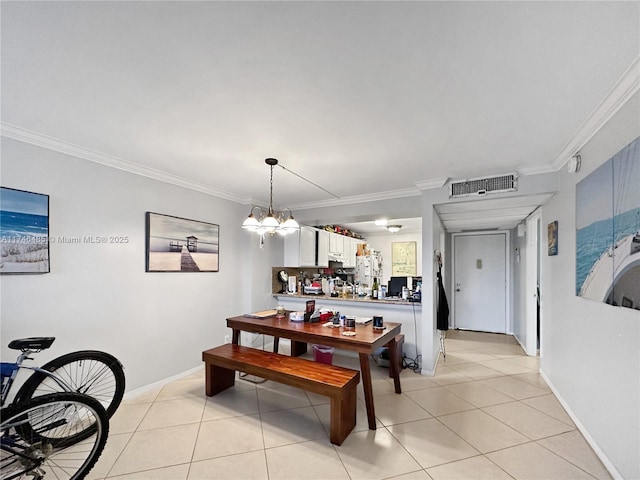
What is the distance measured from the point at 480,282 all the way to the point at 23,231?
6506 mm

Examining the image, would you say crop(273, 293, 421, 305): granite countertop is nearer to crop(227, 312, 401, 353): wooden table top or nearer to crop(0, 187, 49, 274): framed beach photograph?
crop(227, 312, 401, 353): wooden table top

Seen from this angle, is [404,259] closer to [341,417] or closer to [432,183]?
[432,183]

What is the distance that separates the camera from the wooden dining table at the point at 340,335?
2429 millimetres

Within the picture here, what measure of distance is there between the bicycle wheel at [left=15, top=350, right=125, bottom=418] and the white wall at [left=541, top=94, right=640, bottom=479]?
338cm

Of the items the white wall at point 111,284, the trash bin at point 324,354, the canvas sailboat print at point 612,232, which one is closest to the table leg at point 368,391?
the trash bin at point 324,354

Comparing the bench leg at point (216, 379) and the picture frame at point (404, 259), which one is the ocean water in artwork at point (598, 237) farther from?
the picture frame at point (404, 259)

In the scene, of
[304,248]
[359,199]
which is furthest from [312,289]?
[359,199]

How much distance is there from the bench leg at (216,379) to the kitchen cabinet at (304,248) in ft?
7.10

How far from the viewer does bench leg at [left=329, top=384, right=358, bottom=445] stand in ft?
7.05

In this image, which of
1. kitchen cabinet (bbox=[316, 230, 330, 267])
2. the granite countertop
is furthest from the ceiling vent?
kitchen cabinet (bbox=[316, 230, 330, 267])

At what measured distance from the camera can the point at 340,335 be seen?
262 centimetres

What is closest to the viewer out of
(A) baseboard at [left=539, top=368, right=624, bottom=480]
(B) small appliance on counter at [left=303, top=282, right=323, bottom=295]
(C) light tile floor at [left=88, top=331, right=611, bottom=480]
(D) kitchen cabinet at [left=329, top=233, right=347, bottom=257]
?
(A) baseboard at [left=539, top=368, right=624, bottom=480]

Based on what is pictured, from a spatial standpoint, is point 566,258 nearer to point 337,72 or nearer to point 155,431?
point 337,72

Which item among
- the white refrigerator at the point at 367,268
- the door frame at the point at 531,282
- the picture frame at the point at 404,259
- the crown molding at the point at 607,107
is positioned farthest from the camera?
the picture frame at the point at 404,259
